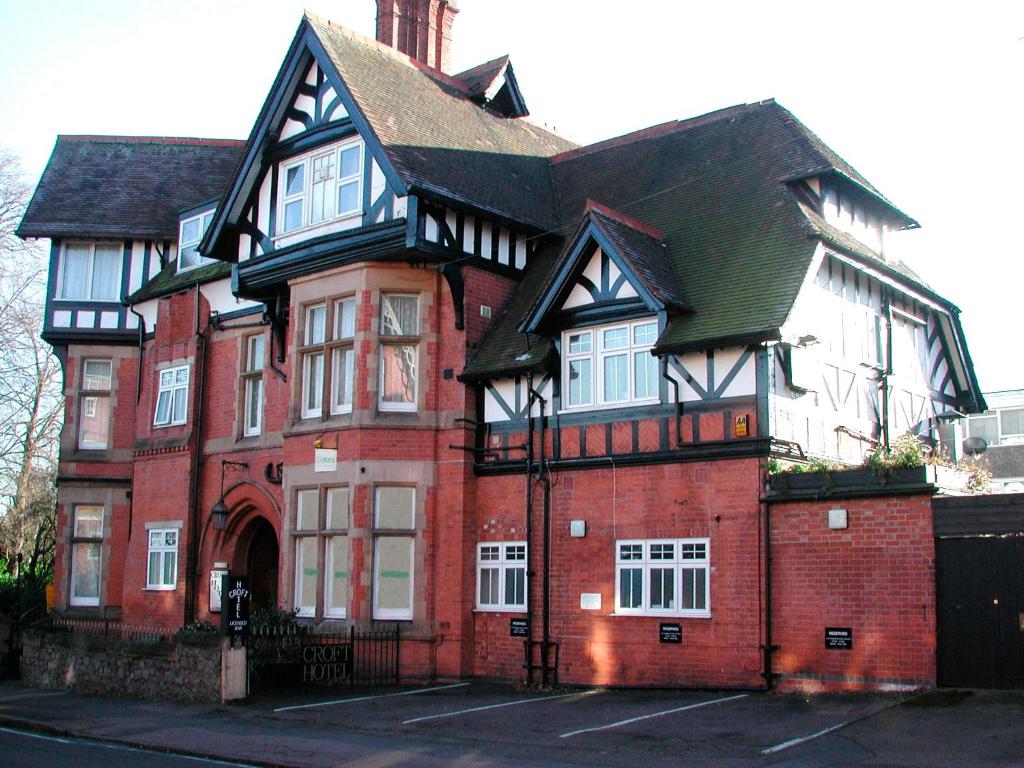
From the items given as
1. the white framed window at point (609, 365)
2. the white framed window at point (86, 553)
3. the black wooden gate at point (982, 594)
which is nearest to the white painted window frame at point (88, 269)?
the white framed window at point (86, 553)

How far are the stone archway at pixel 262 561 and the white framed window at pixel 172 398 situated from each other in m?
3.09

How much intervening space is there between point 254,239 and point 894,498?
13630mm

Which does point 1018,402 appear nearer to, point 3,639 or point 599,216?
point 599,216

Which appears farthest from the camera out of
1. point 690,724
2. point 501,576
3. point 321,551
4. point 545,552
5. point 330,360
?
point 330,360

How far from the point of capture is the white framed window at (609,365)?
19.2m

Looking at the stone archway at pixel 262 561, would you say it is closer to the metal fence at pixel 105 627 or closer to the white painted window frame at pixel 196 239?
the metal fence at pixel 105 627

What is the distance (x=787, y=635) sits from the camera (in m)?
17.0

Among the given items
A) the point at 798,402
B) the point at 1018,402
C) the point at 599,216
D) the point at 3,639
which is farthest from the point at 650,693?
the point at 1018,402

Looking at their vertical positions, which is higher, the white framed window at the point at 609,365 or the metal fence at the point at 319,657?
the white framed window at the point at 609,365

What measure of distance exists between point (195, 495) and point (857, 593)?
1504 centimetres

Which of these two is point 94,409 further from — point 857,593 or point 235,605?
point 857,593

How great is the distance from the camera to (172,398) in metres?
26.9

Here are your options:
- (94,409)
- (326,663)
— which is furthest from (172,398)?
(326,663)

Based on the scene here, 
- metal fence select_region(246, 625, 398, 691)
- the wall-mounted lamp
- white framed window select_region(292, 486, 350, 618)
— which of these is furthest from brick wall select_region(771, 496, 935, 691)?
the wall-mounted lamp
